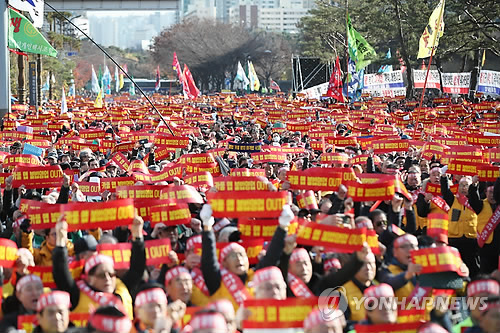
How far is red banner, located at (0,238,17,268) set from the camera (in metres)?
6.52

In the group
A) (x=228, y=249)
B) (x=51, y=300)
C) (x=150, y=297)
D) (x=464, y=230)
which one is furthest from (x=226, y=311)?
(x=464, y=230)

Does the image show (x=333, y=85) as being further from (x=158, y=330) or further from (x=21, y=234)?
(x=158, y=330)

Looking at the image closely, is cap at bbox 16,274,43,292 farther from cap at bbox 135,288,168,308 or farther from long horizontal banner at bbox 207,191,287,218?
long horizontal banner at bbox 207,191,287,218

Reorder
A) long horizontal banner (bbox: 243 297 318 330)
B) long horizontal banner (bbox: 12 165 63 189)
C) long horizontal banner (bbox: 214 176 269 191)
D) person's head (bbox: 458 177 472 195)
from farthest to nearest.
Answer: long horizontal banner (bbox: 12 165 63 189)
person's head (bbox: 458 177 472 195)
long horizontal banner (bbox: 214 176 269 191)
long horizontal banner (bbox: 243 297 318 330)

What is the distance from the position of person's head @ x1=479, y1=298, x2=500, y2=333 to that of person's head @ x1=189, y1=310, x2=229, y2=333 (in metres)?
1.47

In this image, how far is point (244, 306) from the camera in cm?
516

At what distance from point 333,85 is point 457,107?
434 cm

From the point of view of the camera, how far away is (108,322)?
4.99 m

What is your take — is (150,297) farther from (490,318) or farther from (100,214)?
(100,214)

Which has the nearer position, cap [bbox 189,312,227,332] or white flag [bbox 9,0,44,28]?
cap [bbox 189,312,227,332]

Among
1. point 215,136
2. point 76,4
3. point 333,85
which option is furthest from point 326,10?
point 215,136

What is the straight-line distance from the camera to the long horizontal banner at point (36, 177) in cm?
1040

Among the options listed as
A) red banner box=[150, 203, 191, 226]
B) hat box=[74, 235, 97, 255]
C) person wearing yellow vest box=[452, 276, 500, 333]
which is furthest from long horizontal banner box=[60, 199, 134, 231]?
person wearing yellow vest box=[452, 276, 500, 333]

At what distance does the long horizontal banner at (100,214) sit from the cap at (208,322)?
278 centimetres
